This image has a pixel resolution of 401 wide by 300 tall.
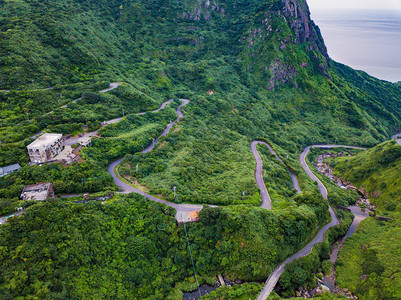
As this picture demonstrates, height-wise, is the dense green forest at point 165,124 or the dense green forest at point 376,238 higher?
the dense green forest at point 165,124

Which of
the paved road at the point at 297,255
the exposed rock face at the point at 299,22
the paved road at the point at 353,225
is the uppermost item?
the exposed rock face at the point at 299,22

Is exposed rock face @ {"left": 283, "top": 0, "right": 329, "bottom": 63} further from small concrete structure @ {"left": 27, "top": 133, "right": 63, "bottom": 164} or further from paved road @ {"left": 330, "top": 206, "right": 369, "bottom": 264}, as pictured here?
small concrete structure @ {"left": 27, "top": 133, "right": 63, "bottom": 164}

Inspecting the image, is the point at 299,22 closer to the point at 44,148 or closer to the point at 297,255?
the point at 297,255

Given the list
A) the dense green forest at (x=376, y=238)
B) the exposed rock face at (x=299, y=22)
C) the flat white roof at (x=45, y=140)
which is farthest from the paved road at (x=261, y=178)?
the exposed rock face at (x=299, y=22)

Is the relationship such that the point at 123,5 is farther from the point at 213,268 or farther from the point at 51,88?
the point at 213,268

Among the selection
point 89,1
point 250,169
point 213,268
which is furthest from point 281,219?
point 89,1

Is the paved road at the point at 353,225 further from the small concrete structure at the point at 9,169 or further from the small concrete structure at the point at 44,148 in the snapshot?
the small concrete structure at the point at 9,169

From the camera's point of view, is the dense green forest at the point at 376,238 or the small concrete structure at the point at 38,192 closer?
the small concrete structure at the point at 38,192
